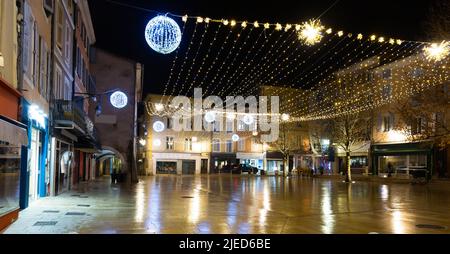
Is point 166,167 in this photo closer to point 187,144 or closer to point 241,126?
point 187,144

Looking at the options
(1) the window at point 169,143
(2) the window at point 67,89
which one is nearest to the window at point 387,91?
(2) the window at point 67,89

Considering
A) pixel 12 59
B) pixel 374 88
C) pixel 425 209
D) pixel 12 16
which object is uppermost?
pixel 374 88

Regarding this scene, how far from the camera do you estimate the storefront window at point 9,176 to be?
10.2m

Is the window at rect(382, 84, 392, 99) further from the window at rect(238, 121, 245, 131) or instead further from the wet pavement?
the window at rect(238, 121, 245, 131)

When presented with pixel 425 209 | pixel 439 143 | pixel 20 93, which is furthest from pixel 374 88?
pixel 20 93

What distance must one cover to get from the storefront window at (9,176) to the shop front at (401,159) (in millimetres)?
31575

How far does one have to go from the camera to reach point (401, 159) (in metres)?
42.0

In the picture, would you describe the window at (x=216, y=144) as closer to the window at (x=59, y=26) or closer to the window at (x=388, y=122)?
the window at (x=388, y=122)

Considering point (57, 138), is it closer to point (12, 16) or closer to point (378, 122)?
point (12, 16)

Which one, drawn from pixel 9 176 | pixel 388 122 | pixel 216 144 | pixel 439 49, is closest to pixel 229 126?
pixel 216 144

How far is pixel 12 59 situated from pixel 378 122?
126 feet

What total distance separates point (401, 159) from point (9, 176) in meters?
37.3

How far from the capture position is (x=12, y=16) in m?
11.9

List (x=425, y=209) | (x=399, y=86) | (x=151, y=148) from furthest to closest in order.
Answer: (x=151, y=148)
(x=399, y=86)
(x=425, y=209)
